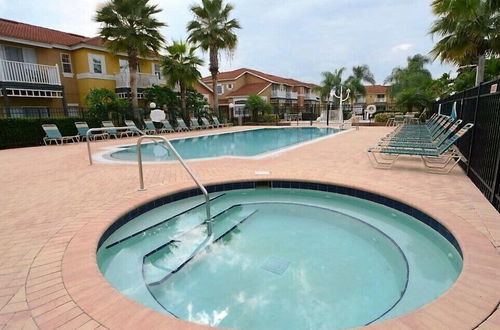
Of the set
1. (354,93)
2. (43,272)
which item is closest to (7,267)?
(43,272)

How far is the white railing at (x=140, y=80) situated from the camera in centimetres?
2027

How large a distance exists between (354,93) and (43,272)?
43.1 metres

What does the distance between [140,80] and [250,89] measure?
19016 millimetres

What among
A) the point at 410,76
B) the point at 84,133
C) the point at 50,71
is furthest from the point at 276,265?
the point at 410,76

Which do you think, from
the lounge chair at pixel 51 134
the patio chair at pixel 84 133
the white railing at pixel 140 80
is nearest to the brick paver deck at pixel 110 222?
the lounge chair at pixel 51 134

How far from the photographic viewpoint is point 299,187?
17.4 feet

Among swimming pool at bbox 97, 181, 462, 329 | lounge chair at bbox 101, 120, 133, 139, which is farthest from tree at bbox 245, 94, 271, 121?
swimming pool at bbox 97, 181, 462, 329

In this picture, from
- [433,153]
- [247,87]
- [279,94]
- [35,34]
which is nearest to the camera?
[433,153]

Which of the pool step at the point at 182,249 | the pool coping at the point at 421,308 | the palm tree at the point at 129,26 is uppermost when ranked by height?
the palm tree at the point at 129,26

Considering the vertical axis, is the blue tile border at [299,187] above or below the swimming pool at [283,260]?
above

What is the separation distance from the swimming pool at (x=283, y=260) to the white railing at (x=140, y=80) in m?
18.4

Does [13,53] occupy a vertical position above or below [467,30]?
above

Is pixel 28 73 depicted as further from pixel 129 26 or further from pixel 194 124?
pixel 194 124

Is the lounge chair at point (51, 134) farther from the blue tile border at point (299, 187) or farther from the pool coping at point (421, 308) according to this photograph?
the pool coping at point (421, 308)
